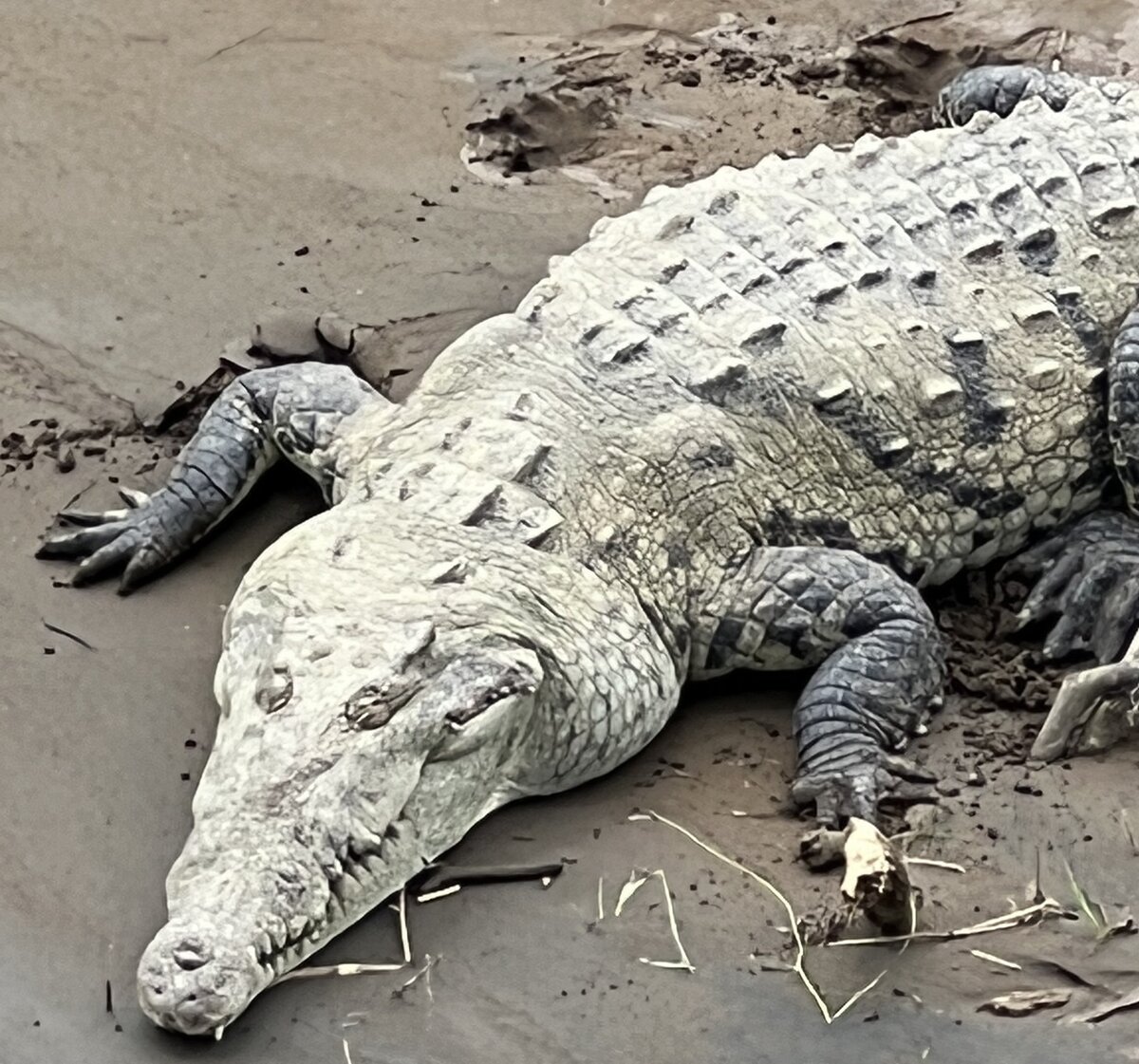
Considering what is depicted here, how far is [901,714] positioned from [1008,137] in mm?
1947

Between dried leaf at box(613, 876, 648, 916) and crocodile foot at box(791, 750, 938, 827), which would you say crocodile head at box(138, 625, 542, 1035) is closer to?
dried leaf at box(613, 876, 648, 916)

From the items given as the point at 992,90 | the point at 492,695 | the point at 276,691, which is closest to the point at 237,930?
the point at 276,691

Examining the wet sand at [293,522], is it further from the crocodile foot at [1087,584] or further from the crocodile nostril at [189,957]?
the crocodile foot at [1087,584]

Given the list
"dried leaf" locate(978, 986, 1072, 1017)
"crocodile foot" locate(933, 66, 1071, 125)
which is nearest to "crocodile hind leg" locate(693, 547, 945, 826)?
"dried leaf" locate(978, 986, 1072, 1017)

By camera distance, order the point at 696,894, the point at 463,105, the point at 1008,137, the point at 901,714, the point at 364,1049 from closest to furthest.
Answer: the point at 364,1049, the point at 696,894, the point at 901,714, the point at 1008,137, the point at 463,105

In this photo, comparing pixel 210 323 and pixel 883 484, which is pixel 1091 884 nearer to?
pixel 883 484

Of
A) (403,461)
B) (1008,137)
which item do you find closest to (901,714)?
(403,461)

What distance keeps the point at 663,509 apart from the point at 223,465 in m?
1.30

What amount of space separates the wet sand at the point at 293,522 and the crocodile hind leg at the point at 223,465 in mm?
102

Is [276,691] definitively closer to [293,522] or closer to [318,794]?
[318,794]

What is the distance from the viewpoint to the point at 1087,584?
14.5 ft

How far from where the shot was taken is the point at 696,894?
11.5 feet

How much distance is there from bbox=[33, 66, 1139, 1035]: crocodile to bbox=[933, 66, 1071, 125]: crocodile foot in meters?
0.67

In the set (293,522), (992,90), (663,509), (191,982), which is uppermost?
(992,90)
